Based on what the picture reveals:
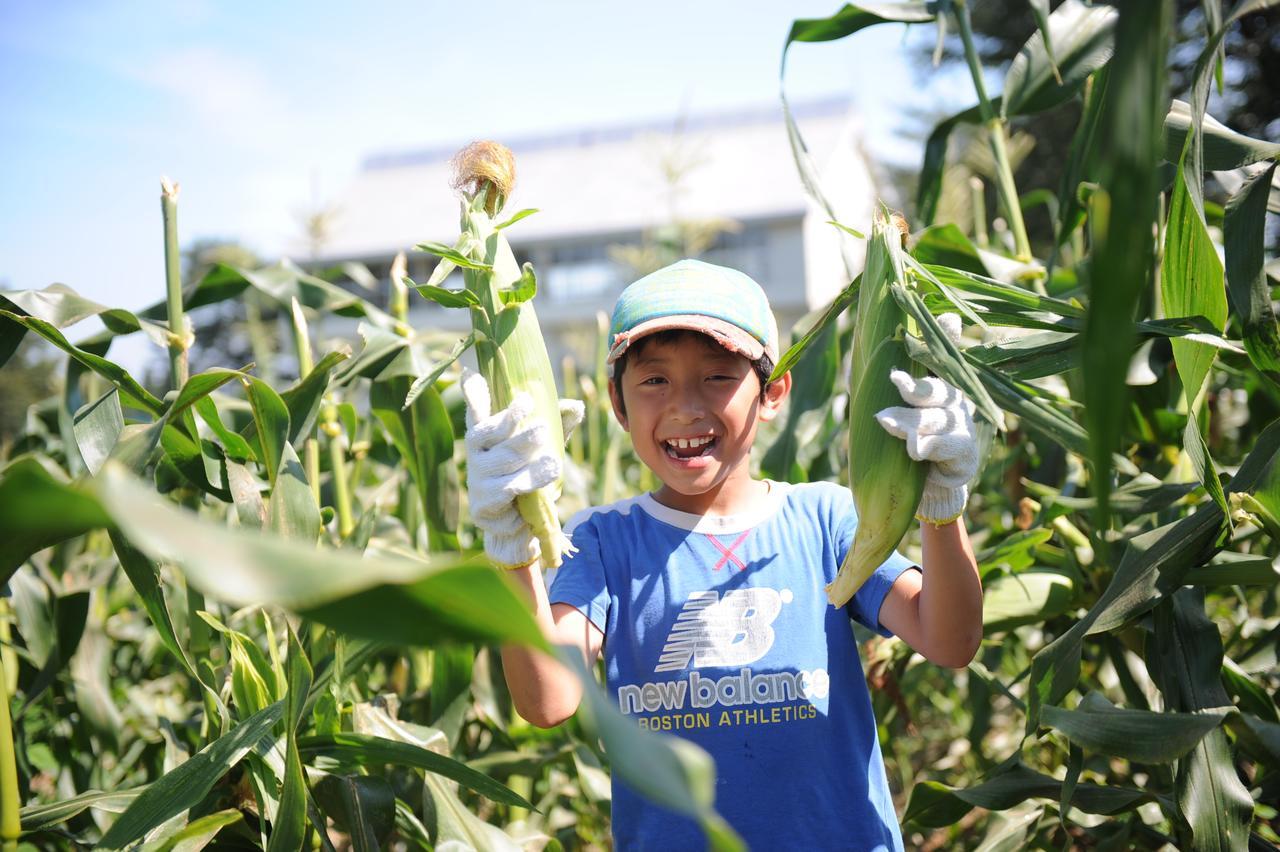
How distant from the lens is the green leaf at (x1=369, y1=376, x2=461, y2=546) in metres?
1.74

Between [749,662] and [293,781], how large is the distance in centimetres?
61

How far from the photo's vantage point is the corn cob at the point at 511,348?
115cm

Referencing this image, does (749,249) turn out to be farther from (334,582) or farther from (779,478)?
(334,582)

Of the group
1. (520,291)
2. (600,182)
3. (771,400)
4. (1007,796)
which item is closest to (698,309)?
(771,400)

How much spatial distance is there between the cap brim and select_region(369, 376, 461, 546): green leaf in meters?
0.42

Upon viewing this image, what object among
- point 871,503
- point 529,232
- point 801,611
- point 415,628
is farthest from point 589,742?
point 529,232

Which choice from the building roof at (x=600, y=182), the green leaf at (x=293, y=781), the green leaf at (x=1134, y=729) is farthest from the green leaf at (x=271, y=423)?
the building roof at (x=600, y=182)

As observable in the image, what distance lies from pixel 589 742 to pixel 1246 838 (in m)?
1.11

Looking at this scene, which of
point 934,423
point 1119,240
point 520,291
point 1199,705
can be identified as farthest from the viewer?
point 1199,705

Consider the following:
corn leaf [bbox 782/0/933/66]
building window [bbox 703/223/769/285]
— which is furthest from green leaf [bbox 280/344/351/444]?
building window [bbox 703/223/769/285]

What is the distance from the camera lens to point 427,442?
175 centimetres

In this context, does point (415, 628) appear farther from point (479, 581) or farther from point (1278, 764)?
point (1278, 764)

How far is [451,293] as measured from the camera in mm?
1120

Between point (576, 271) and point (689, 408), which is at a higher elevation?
point (576, 271)
